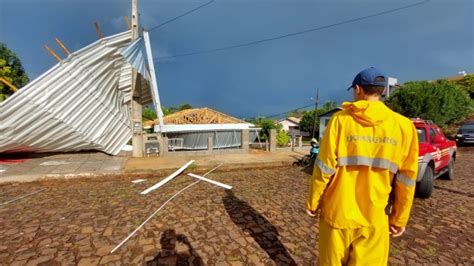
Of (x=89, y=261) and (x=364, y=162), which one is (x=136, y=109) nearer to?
(x=89, y=261)

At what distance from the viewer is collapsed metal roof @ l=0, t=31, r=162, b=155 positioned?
8.63 m

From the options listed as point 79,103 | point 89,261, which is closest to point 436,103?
point 79,103

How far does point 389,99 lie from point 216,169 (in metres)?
24.6

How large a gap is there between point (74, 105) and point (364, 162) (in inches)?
A: 437

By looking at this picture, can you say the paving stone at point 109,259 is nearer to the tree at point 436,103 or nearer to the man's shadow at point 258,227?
the man's shadow at point 258,227

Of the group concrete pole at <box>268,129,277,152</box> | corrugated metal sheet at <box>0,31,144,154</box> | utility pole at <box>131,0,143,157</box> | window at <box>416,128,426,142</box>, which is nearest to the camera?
window at <box>416,128,426,142</box>

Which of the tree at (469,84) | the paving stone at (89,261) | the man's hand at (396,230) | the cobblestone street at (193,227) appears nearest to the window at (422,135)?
the cobblestone street at (193,227)

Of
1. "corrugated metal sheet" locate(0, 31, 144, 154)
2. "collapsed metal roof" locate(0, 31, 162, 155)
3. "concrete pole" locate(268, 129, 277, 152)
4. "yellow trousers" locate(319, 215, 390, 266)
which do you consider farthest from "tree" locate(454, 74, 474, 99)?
"yellow trousers" locate(319, 215, 390, 266)

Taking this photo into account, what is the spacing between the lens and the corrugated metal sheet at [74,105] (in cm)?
860

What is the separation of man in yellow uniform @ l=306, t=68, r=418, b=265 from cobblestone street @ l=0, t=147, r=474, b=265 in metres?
1.52

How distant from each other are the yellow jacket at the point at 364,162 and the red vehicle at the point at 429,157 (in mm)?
4520

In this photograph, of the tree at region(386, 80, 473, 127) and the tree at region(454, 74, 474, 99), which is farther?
the tree at region(454, 74, 474, 99)

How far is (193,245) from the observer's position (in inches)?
142

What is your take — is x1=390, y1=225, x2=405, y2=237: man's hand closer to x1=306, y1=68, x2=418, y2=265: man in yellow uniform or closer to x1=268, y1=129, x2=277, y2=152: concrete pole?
x1=306, y1=68, x2=418, y2=265: man in yellow uniform
